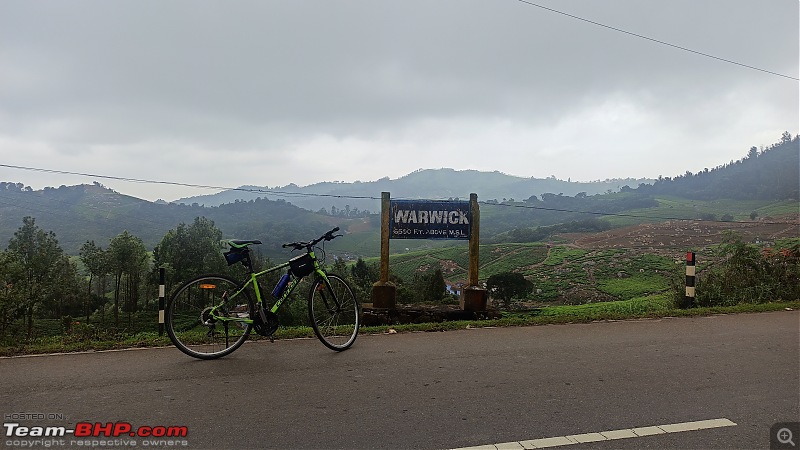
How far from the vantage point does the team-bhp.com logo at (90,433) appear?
2.75 m

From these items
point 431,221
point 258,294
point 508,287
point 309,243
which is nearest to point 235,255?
point 258,294

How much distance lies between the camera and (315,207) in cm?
10681

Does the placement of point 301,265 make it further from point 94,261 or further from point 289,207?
point 289,207

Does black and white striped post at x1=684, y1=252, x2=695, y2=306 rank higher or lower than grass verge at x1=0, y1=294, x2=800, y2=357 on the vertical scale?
higher

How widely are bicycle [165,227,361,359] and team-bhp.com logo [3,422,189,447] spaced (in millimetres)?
1564

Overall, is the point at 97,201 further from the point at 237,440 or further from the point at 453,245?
the point at 237,440

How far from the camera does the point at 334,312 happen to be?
5.21 meters

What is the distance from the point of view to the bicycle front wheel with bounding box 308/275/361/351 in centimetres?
499

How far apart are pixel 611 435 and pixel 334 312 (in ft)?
10.3

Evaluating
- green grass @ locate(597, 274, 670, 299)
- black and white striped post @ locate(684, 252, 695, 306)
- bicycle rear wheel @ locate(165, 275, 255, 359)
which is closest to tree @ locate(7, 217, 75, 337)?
bicycle rear wheel @ locate(165, 275, 255, 359)

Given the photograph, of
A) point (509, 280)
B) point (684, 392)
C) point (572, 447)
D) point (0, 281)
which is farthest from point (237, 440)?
point (509, 280)

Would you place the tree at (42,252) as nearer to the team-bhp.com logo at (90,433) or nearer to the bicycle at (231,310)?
the bicycle at (231,310)

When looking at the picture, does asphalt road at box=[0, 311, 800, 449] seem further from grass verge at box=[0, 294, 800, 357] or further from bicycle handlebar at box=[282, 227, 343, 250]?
bicycle handlebar at box=[282, 227, 343, 250]

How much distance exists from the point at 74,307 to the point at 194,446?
5410 cm
